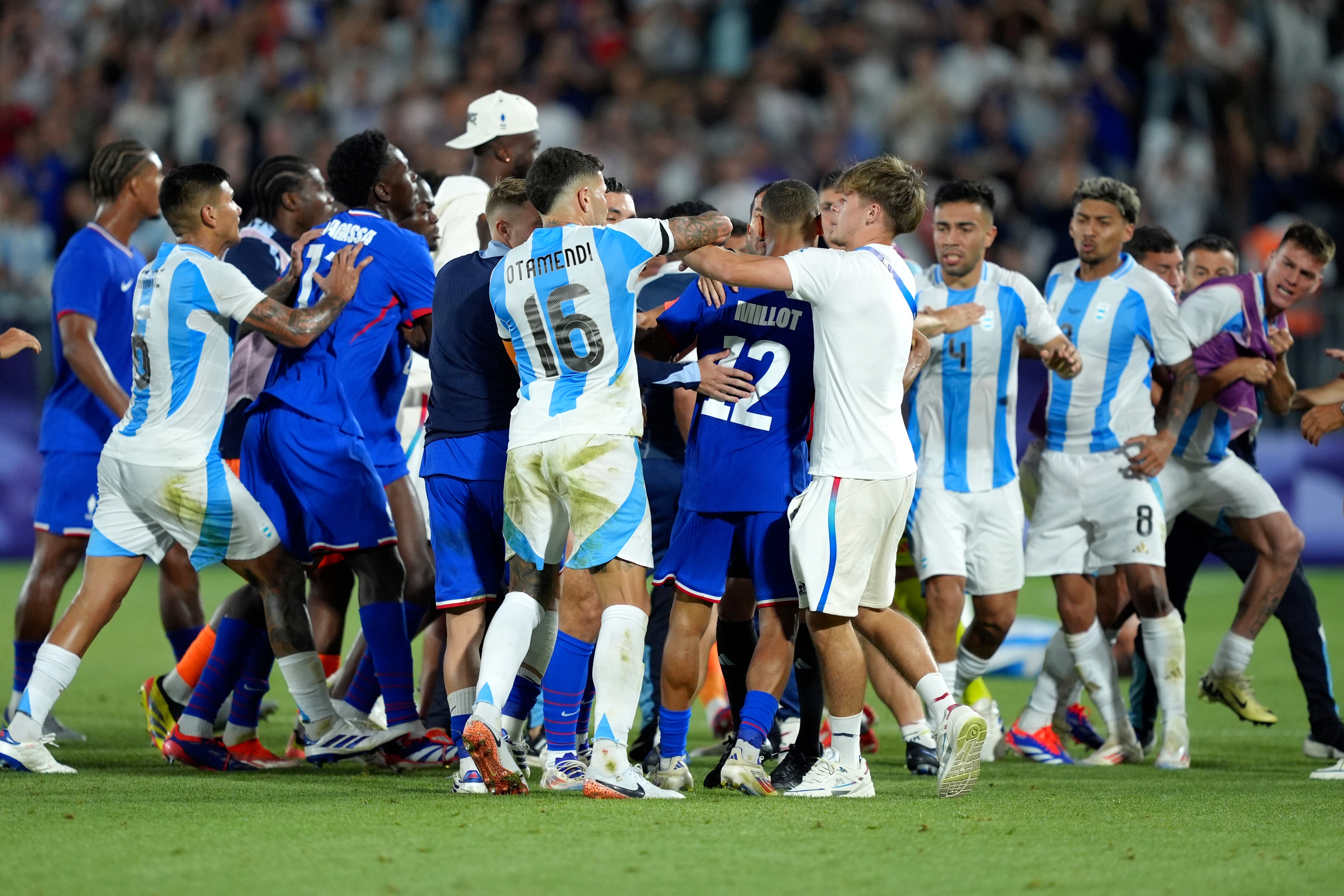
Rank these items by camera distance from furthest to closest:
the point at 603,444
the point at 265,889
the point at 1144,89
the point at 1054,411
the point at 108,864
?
the point at 1144,89 → the point at 1054,411 → the point at 603,444 → the point at 108,864 → the point at 265,889

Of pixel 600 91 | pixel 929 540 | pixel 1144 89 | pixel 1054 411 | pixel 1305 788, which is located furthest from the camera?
pixel 600 91

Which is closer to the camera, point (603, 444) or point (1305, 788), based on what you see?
point (603, 444)

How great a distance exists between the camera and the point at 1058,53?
57.9ft

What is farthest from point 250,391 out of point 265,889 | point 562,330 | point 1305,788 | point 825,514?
point 1305,788

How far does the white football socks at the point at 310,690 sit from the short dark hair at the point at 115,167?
2790 millimetres

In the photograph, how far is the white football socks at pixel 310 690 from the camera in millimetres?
6562

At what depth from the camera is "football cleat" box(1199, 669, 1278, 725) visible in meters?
8.02

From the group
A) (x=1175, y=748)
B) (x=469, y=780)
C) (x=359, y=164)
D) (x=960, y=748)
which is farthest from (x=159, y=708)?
(x=1175, y=748)

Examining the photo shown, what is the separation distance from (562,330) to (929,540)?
2.55 m

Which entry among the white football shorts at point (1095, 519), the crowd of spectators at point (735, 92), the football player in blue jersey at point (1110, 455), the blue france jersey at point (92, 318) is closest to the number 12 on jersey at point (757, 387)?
the football player in blue jersey at point (1110, 455)

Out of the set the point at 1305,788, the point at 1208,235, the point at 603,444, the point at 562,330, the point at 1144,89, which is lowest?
the point at 1305,788

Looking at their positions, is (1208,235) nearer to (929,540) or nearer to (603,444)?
(929,540)

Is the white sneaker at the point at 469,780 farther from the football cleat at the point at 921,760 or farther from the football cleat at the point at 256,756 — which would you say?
the football cleat at the point at 921,760

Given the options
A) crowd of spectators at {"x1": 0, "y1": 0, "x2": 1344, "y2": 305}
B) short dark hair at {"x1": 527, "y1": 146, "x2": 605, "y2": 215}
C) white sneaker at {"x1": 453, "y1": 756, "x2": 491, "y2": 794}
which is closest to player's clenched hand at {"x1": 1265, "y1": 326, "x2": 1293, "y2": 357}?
short dark hair at {"x1": 527, "y1": 146, "x2": 605, "y2": 215}
